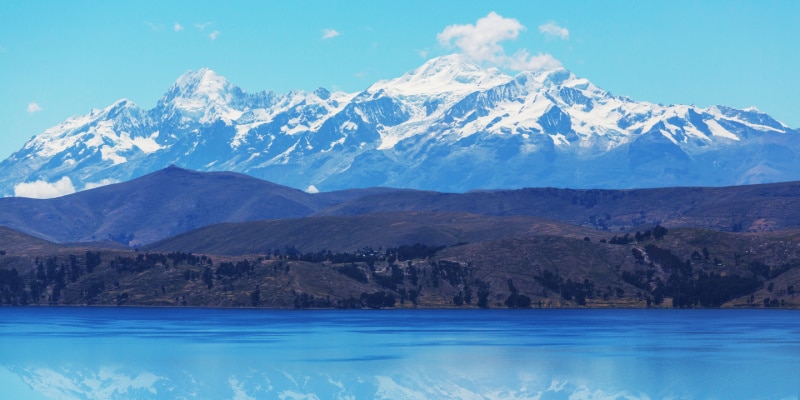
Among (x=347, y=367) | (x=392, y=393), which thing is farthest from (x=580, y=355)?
(x=392, y=393)

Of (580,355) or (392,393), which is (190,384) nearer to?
(392,393)

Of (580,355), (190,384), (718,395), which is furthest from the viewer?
(580,355)

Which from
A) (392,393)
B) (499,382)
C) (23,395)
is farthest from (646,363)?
(23,395)

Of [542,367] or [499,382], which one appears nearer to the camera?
[499,382]

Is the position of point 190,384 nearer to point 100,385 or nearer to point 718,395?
point 100,385

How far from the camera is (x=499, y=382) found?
15438 cm

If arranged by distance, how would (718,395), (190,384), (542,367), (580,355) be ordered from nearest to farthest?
1. (718,395)
2. (190,384)
3. (542,367)
4. (580,355)

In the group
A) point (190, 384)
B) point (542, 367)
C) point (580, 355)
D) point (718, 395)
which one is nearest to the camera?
point (718, 395)

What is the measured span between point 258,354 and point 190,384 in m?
42.2

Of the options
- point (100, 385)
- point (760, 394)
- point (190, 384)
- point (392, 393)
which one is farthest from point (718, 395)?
point (100, 385)

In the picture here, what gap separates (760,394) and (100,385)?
79.6 meters

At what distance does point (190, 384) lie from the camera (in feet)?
503

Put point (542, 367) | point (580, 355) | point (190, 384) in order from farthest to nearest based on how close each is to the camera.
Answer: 1. point (580, 355)
2. point (542, 367)
3. point (190, 384)

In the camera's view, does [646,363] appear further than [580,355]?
No
